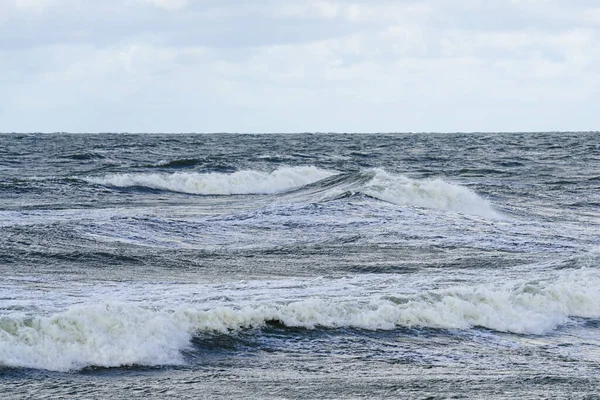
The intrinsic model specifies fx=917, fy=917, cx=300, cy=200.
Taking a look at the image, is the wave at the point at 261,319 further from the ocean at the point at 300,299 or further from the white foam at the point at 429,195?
the white foam at the point at 429,195

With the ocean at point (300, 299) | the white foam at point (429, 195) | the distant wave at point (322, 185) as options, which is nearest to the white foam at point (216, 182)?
the distant wave at point (322, 185)

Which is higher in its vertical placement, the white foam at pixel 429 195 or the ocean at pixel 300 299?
the white foam at pixel 429 195

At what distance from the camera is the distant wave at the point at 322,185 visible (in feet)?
84.7

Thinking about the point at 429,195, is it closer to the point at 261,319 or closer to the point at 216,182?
the point at 216,182

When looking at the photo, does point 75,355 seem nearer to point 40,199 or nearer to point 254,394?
point 254,394

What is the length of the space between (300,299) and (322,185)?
68.4 feet

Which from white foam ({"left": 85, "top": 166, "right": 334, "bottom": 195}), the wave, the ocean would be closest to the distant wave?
white foam ({"left": 85, "top": 166, "right": 334, "bottom": 195})

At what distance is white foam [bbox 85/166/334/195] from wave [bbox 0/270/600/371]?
20.1 metres

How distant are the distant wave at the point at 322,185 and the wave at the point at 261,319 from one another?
11950 mm

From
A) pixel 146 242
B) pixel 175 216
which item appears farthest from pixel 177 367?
pixel 175 216

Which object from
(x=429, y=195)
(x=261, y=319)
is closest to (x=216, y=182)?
(x=429, y=195)

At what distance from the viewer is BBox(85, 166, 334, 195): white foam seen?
31719mm

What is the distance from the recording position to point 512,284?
12.3 m

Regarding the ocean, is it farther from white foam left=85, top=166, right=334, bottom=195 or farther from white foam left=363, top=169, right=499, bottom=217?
white foam left=85, top=166, right=334, bottom=195
